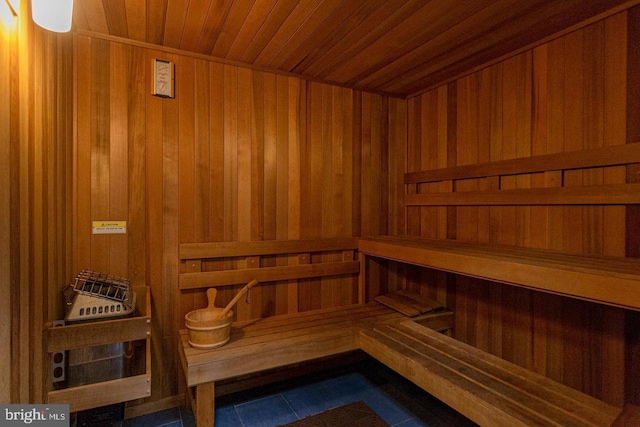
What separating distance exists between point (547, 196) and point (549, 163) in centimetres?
21

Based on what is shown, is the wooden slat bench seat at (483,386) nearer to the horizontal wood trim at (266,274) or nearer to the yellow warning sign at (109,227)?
the horizontal wood trim at (266,274)

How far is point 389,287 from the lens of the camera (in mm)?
2938

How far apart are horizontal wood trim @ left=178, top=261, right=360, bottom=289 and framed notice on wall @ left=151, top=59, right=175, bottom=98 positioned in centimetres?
122

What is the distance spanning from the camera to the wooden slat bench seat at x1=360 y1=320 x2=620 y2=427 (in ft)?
4.16

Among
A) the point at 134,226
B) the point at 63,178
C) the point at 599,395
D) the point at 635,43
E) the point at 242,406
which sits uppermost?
the point at 635,43

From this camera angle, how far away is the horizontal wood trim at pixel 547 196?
1.63 meters

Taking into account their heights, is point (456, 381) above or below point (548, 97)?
below

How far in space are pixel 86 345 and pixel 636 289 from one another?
2.33 m

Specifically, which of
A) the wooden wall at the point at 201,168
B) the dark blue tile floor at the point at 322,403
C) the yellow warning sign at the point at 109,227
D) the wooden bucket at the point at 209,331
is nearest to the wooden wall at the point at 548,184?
the dark blue tile floor at the point at 322,403

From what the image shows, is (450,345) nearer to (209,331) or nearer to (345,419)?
(345,419)

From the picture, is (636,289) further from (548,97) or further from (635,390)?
(548,97)

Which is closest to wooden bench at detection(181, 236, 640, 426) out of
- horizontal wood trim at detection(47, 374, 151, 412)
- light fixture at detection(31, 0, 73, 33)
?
horizontal wood trim at detection(47, 374, 151, 412)

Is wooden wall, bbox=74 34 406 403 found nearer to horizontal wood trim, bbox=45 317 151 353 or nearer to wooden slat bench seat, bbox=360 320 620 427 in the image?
horizontal wood trim, bbox=45 317 151 353

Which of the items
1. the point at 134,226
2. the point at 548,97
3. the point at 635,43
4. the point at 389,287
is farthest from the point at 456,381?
the point at 134,226
